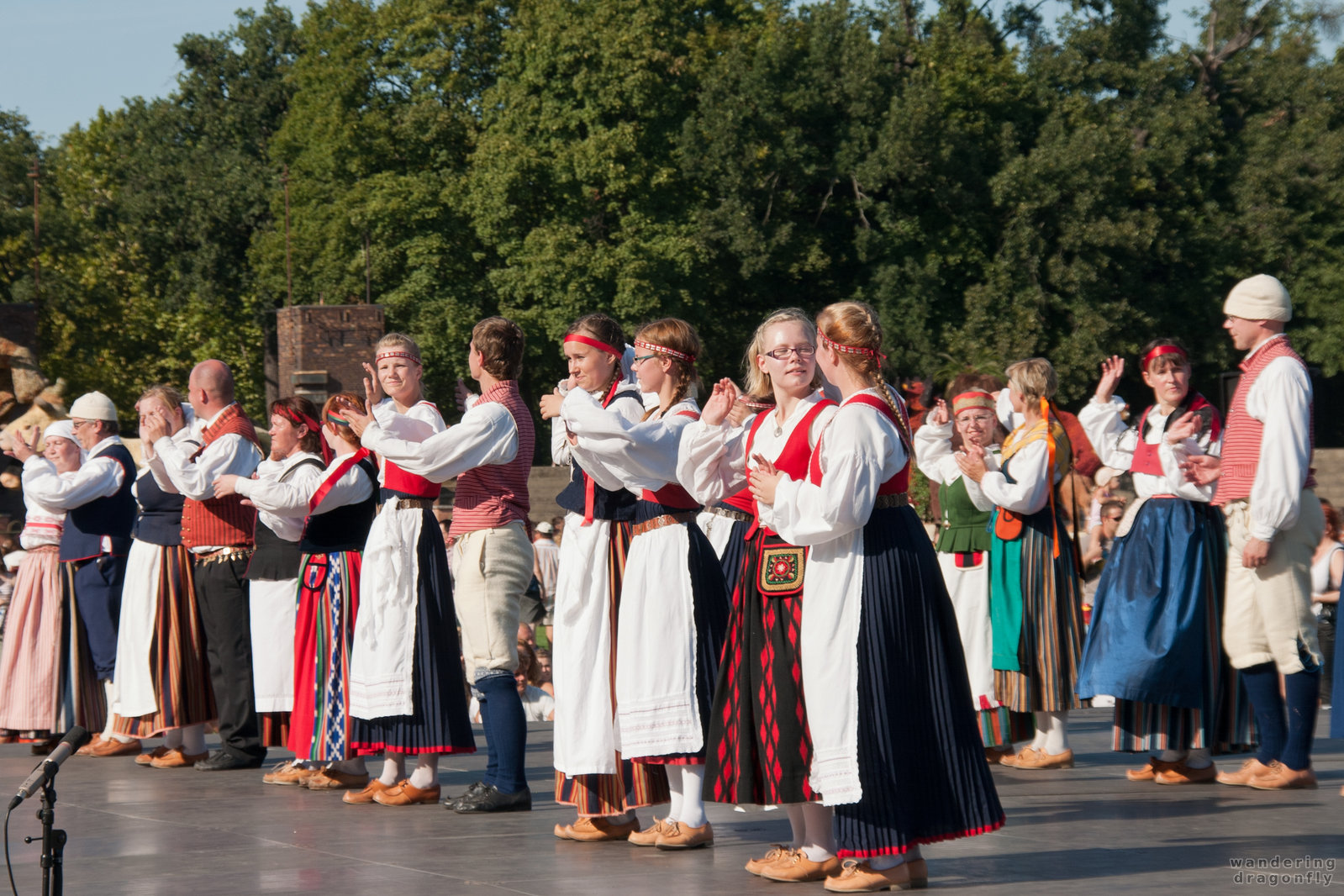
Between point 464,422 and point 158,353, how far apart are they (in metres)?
40.6

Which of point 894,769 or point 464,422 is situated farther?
point 464,422

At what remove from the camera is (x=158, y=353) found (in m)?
44.9

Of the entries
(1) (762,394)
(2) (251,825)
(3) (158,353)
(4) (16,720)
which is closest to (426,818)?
(2) (251,825)

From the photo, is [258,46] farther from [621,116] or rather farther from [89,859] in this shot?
[89,859]

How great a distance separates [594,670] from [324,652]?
1865mm

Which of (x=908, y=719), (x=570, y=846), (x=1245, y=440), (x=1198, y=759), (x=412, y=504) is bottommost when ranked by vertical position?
(x=570, y=846)

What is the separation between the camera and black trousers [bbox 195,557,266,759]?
8398mm

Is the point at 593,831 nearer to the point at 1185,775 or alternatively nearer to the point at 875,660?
the point at 875,660

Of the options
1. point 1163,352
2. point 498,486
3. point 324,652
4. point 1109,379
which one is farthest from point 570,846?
point 1109,379

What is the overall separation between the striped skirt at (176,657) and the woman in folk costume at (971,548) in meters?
3.73

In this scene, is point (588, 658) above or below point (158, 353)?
below

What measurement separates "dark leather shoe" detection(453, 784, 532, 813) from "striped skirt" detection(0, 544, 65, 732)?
332 centimetres

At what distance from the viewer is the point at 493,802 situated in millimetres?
6785

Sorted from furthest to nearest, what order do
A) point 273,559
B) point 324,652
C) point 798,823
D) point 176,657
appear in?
point 176,657, point 273,559, point 324,652, point 798,823
